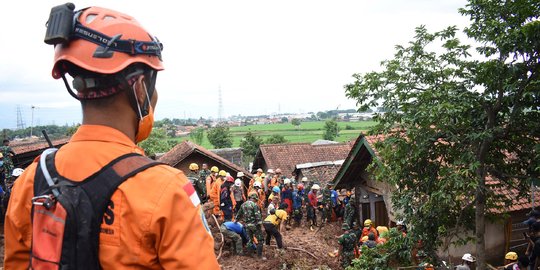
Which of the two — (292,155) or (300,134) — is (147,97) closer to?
(292,155)

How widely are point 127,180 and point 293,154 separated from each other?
28.6m

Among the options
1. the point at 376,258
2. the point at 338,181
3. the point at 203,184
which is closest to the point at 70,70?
the point at 376,258

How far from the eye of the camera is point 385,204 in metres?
15.2

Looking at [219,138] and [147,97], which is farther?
[219,138]

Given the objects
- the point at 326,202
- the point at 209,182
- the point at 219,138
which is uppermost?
the point at 219,138

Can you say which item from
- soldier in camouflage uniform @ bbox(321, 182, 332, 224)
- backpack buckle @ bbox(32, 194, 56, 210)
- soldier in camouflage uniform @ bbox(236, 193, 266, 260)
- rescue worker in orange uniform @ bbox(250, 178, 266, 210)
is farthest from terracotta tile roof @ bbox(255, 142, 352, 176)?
backpack buckle @ bbox(32, 194, 56, 210)

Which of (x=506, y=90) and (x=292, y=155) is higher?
(x=506, y=90)

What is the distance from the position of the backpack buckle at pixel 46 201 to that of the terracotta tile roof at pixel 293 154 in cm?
2618

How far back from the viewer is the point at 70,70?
1.61m

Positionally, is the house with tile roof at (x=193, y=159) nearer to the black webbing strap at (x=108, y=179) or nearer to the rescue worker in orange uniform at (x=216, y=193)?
the rescue worker in orange uniform at (x=216, y=193)

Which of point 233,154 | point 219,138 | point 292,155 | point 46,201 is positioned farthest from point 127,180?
point 219,138

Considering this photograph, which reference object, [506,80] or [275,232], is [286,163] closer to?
[275,232]

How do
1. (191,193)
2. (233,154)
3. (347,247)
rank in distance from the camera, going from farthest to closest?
(233,154)
(347,247)
(191,193)

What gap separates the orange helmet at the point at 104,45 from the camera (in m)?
1.50
